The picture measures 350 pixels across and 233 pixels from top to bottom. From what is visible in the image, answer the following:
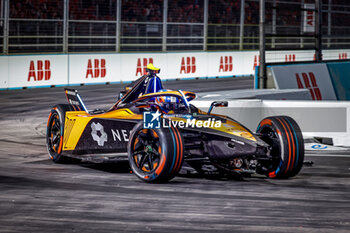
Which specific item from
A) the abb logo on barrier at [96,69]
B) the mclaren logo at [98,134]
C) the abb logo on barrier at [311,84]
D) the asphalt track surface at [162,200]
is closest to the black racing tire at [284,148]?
the asphalt track surface at [162,200]

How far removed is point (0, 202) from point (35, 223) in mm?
1056

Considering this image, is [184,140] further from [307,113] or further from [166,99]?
[307,113]

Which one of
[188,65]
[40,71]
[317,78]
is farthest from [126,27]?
[317,78]

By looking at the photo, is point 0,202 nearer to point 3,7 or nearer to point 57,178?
point 57,178

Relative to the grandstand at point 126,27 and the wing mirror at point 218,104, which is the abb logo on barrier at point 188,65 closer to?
the grandstand at point 126,27

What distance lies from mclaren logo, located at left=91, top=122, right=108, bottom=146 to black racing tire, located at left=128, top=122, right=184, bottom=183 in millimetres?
→ 922

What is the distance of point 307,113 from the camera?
40.4 feet

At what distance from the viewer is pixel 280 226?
Result: 609cm

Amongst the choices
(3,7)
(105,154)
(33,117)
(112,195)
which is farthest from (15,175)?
(3,7)

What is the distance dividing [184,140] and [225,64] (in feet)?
74.4

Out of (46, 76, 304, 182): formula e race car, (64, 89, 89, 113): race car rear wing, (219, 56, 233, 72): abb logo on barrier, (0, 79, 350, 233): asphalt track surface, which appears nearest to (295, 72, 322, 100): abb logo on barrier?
(0, 79, 350, 233): asphalt track surface

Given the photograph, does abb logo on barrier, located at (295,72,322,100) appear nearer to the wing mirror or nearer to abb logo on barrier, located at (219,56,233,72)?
the wing mirror

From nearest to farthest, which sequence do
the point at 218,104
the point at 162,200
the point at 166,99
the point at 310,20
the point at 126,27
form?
the point at 162,200 → the point at 218,104 → the point at 166,99 → the point at 310,20 → the point at 126,27

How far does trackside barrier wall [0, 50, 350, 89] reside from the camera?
22781 millimetres
